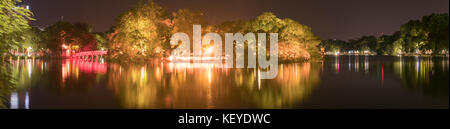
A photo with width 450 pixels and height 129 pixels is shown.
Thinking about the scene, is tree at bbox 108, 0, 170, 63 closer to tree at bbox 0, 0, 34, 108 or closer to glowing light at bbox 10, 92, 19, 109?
glowing light at bbox 10, 92, 19, 109

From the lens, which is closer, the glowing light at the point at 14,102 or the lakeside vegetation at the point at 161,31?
the glowing light at the point at 14,102

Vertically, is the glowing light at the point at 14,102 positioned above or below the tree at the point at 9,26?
below

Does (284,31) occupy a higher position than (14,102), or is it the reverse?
(284,31)

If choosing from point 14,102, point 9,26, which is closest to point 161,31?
point 14,102

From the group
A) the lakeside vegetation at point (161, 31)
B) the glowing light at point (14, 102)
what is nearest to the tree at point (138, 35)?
the lakeside vegetation at point (161, 31)

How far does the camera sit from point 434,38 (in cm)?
8212

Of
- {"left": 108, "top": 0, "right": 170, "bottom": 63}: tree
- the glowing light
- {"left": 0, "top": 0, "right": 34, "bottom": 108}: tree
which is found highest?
{"left": 108, "top": 0, "right": 170, "bottom": 63}: tree

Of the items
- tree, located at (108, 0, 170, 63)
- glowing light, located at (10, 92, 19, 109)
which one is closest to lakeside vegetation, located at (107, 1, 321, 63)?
tree, located at (108, 0, 170, 63)

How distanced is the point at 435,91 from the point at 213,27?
48953 millimetres

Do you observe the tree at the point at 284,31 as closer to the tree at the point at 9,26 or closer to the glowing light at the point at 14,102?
the glowing light at the point at 14,102

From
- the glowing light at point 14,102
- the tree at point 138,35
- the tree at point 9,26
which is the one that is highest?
the tree at point 138,35

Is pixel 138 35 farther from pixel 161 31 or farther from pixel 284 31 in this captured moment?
pixel 284 31
